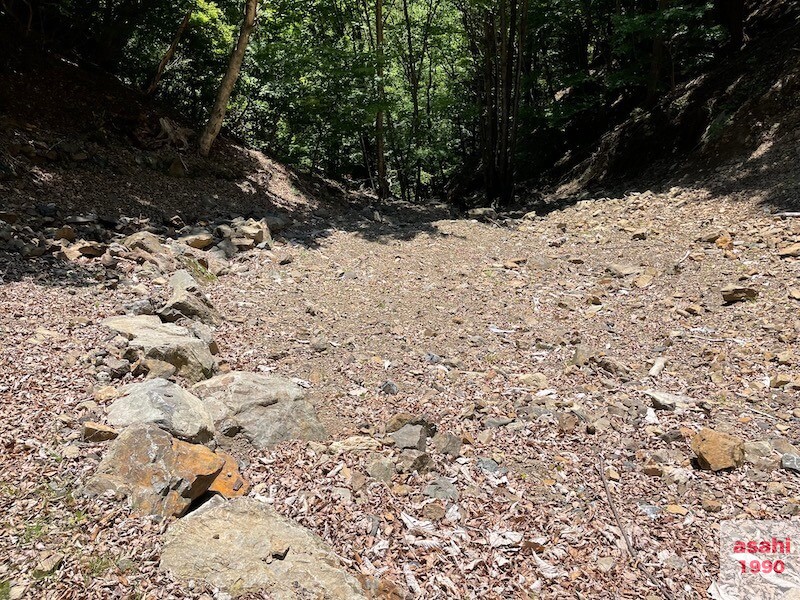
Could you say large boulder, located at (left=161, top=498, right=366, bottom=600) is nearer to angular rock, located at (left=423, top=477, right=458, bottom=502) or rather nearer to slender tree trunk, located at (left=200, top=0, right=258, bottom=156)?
angular rock, located at (left=423, top=477, right=458, bottom=502)

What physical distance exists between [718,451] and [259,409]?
3.27m

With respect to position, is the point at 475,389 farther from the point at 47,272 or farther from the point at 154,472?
the point at 47,272

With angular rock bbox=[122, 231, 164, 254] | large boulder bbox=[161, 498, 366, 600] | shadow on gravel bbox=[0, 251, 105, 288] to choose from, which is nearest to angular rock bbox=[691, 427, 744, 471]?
large boulder bbox=[161, 498, 366, 600]

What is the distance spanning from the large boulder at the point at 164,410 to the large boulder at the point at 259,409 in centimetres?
18

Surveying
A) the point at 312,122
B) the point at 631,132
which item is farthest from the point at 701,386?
the point at 312,122

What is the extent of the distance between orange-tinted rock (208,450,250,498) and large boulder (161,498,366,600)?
202 millimetres

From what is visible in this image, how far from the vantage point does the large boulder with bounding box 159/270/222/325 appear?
5109 mm

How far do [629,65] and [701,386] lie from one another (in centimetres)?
1068

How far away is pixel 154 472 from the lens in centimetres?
282

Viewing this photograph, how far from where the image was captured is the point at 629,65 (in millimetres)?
12703

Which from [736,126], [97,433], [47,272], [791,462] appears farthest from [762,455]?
[736,126]

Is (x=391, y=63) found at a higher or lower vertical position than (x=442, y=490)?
higher

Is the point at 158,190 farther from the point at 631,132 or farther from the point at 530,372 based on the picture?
the point at 631,132

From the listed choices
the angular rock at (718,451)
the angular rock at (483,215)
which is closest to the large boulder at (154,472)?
the angular rock at (718,451)
